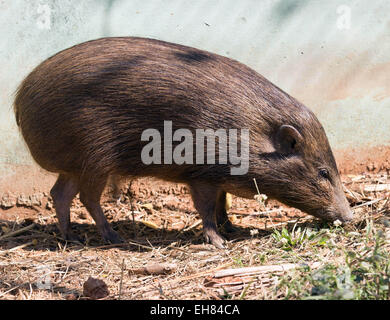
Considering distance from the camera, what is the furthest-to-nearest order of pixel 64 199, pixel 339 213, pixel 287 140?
1. pixel 64 199
2. pixel 339 213
3. pixel 287 140

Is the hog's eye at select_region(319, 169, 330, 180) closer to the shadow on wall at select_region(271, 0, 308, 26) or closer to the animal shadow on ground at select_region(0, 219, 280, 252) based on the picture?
the animal shadow on ground at select_region(0, 219, 280, 252)

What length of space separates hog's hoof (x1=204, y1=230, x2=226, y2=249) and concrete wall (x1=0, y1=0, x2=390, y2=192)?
1966mm

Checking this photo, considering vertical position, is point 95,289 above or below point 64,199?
below

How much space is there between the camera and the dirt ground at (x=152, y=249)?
412 centimetres

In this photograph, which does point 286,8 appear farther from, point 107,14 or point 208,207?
point 208,207

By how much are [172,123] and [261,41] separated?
1.88 m

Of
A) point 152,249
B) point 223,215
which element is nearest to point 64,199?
point 152,249

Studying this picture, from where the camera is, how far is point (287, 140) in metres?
5.18

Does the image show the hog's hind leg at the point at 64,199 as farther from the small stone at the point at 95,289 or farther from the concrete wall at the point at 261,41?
the small stone at the point at 95,289

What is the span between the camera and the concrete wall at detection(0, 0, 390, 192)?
20.5ft

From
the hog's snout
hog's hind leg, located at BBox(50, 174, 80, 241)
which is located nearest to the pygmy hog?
the hog's snout
